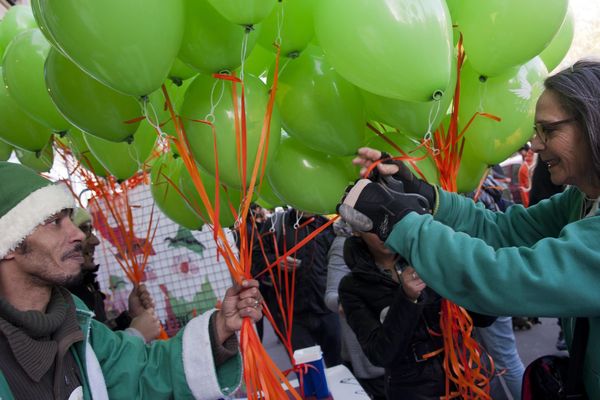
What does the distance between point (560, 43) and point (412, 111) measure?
81cm

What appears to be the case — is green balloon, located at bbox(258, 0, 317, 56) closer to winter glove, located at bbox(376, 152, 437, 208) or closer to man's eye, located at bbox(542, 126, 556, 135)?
winter glove, located at bbox(376, 152, 437, 208)

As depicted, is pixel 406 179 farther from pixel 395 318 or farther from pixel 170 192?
pixel 170 192

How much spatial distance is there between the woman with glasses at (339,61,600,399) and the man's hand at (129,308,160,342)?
1355mm

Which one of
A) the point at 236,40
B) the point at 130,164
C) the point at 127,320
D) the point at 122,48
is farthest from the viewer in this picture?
the point at 127,320

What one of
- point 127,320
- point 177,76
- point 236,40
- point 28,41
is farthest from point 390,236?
point 127,320

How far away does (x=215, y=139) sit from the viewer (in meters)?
1.22

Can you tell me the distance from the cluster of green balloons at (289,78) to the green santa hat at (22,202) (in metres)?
0.20

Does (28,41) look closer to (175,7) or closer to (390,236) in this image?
(175,7)

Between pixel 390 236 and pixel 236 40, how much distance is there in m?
0.63

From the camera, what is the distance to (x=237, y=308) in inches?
51.0

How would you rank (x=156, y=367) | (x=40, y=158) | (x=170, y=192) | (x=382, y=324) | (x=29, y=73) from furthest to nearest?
(x=40, y=158) < (x=170, y=192) < (x=382, y=324) < (x=29, y=73) < (x=156, y=367)

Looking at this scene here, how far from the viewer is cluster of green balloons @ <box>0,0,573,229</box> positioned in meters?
1.07

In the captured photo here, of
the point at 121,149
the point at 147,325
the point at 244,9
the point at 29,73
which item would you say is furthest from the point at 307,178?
the point at 147,325

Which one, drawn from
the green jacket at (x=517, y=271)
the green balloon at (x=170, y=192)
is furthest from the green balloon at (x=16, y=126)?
the green jacket at (x=517, y=271)
